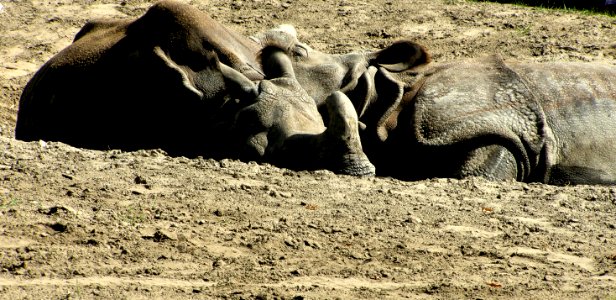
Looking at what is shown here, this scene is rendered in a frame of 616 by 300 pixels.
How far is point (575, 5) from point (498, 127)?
16.0 ft

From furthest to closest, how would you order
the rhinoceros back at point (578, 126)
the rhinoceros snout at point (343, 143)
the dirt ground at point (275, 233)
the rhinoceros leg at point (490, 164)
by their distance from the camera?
the rhinoceros back at point (578, 126) < the rhinoceros leg at point (490, 164) < the rhinoceros snout at point (343, 143) < the dirt ground at point (275, 233)

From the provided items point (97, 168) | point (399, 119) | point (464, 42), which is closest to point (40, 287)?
point (97, 168)

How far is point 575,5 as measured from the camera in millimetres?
10328

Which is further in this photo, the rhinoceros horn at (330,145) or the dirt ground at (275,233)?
the rhinoceros horn at (330,145)

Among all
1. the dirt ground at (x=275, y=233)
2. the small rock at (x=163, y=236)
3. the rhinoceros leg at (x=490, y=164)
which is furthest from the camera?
the rhinoceros leg at (x=490, y=164)

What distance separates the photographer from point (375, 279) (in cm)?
408

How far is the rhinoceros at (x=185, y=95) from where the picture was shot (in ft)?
19.2

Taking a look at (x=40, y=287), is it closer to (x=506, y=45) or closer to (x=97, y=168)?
(x=97, y=168)

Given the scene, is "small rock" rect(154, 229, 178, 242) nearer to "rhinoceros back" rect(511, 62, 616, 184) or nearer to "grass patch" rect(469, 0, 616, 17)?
"rhinoceros back" rect(511, 62, 616, 184)

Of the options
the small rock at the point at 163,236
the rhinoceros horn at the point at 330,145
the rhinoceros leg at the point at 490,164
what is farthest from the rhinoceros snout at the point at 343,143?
the small rock at the point at 163,236

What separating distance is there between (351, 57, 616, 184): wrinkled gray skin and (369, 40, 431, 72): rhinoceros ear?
0.60ft

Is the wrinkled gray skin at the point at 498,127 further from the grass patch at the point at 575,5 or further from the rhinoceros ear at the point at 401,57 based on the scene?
the grass patch at the point at 575,5

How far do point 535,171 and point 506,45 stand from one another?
3.00 m

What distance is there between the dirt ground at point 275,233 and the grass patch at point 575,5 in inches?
183
